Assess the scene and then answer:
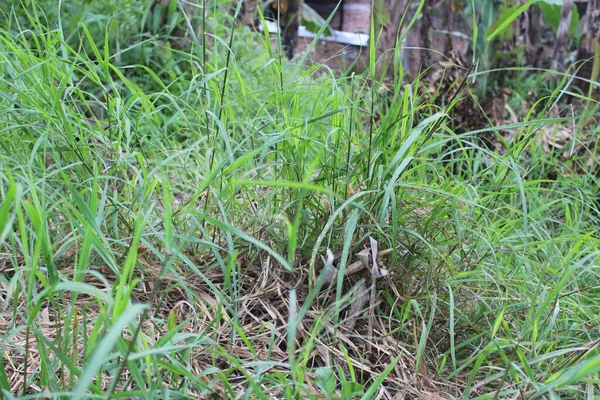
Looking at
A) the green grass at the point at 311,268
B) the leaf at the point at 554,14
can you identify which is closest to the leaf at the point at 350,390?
the green grass at the point at 311,268

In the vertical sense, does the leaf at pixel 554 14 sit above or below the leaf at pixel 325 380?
above

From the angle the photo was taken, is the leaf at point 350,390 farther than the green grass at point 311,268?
No

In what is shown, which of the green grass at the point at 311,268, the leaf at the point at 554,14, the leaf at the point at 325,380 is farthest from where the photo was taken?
the leaf at the point at 554,14

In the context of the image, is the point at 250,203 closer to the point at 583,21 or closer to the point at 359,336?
the point at 359,336

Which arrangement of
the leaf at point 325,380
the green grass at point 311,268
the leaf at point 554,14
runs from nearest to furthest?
the leaf at point 325,380 → the green grass at point 311,268 → the leaf at point 554,14

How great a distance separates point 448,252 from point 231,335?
1.59 feet

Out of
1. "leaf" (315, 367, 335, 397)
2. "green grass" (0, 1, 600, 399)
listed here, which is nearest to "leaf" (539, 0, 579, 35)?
"green grass" (0, 1, 600, 399)

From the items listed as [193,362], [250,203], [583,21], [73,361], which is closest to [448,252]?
[250,203]

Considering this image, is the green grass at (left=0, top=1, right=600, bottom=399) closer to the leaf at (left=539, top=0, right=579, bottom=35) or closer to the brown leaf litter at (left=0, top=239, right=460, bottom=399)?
the brown leaf litter at (left=0, top=239, right=460, bottom=399)

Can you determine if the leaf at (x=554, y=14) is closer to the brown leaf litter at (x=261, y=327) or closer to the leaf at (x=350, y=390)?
the brown leaf litter at (x=261, y=327)

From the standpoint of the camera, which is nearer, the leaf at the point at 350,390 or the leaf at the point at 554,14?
the leaf at the point at 350,390

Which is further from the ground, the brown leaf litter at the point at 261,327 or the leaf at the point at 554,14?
the leaf at the point at 554,14

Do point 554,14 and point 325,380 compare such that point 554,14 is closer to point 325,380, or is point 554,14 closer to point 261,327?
point 261,327

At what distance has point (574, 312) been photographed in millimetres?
1457
